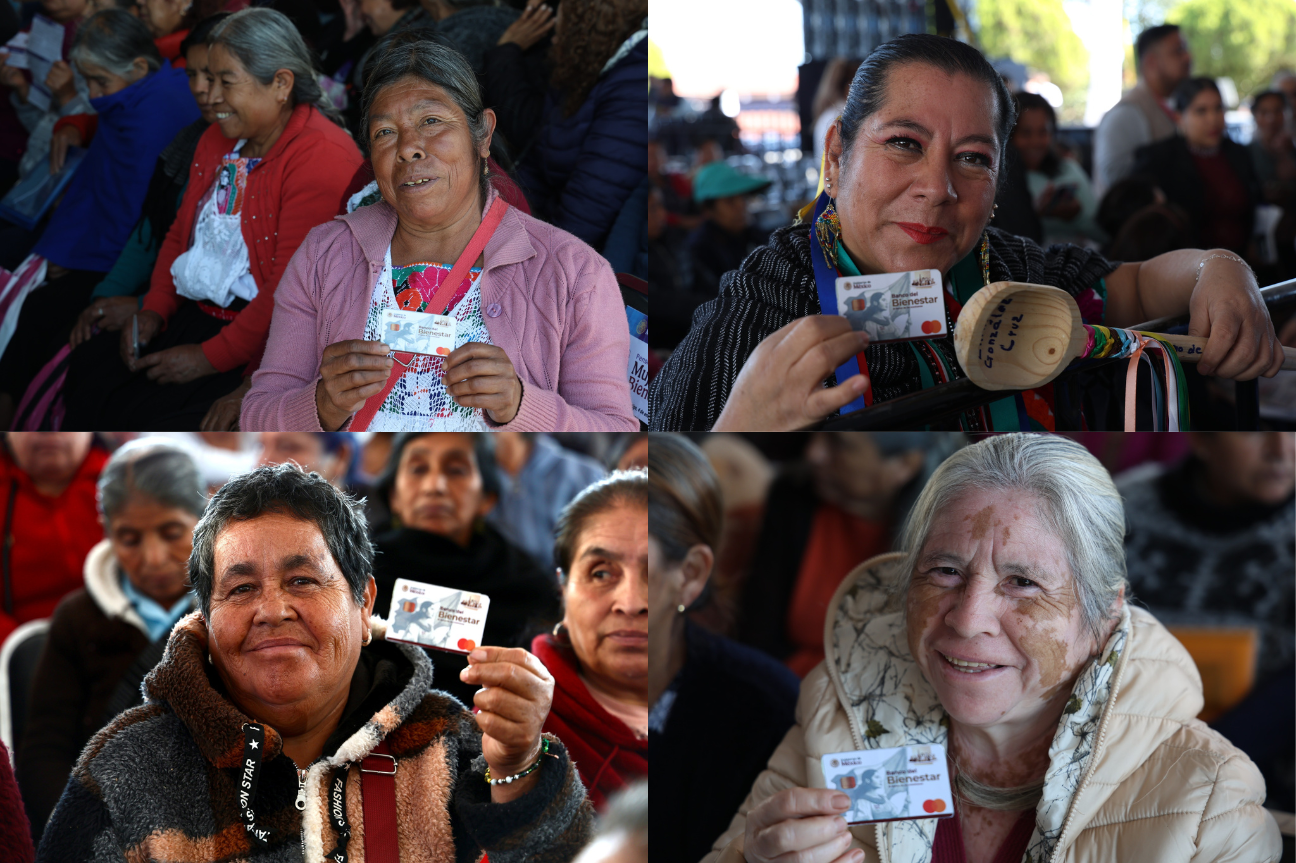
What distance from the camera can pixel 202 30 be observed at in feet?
7.37

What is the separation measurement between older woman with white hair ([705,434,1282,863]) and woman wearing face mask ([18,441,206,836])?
126 cm

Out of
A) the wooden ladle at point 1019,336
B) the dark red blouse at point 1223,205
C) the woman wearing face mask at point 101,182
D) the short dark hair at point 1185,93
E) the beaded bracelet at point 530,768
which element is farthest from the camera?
the short dark hair at point 1185,93

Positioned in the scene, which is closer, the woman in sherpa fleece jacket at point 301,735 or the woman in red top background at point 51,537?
the woman in sherpa fleece jacket at point 301,735

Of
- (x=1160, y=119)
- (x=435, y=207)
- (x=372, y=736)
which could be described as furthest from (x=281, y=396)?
(x=1160, y=119)

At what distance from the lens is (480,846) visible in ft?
6.39

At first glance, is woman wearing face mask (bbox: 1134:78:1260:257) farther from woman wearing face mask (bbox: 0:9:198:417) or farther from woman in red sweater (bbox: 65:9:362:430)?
woman wearing face mask (bbox: 0:9:198:417)

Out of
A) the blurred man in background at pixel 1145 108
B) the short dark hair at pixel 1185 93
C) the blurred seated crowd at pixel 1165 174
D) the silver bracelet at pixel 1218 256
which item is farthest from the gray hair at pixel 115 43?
the short dark hair at pixel 1185 93

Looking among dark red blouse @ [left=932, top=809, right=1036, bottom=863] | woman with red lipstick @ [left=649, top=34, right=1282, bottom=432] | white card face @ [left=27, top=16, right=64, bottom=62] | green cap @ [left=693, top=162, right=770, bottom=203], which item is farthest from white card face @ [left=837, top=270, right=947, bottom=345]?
green cap @ [left=693, top=162, right=770, bottom=203]

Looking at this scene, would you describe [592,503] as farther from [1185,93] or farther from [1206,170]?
[1185,93]

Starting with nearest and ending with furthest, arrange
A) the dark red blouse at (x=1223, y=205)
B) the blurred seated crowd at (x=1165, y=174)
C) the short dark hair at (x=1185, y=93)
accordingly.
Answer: the blurred seated crowd at (x=1165, y=174)
the dark red blouse at (x=1223, y=205)
the short dark hair at (x=1185, y=93)

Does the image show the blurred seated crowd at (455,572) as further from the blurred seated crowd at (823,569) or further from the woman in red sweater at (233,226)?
the woman in red sweater at (233,226)

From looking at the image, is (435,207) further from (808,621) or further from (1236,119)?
(1236,119)

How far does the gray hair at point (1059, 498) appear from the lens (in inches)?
70.6

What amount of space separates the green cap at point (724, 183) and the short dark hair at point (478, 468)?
2.70 m
